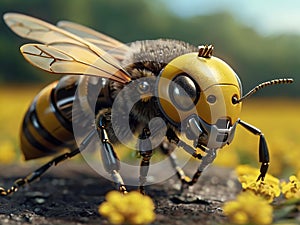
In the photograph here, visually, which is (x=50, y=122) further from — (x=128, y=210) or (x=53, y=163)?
(x=128, y=210)

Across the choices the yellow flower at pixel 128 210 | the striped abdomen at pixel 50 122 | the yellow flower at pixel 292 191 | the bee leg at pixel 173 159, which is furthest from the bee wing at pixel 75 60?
the yellow flower at pixel 128 210

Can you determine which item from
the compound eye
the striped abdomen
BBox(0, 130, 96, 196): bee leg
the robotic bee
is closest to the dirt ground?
BBox(0, 130, 96, 196): bee leg

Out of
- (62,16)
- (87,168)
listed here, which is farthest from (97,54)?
(62,16)

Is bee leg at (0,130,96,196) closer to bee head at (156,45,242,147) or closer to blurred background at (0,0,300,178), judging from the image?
bee head at (156,45,242,147)

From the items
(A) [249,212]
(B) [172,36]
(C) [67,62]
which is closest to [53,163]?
(C) [67,62]

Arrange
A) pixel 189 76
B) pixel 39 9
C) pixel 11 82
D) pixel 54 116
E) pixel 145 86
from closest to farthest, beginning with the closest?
pixel 189 76 < pixel 145 86 < pixel 54 116 < pixel 11 82 < pixel 39 9

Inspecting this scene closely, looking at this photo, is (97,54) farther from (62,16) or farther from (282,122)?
(62,16)
